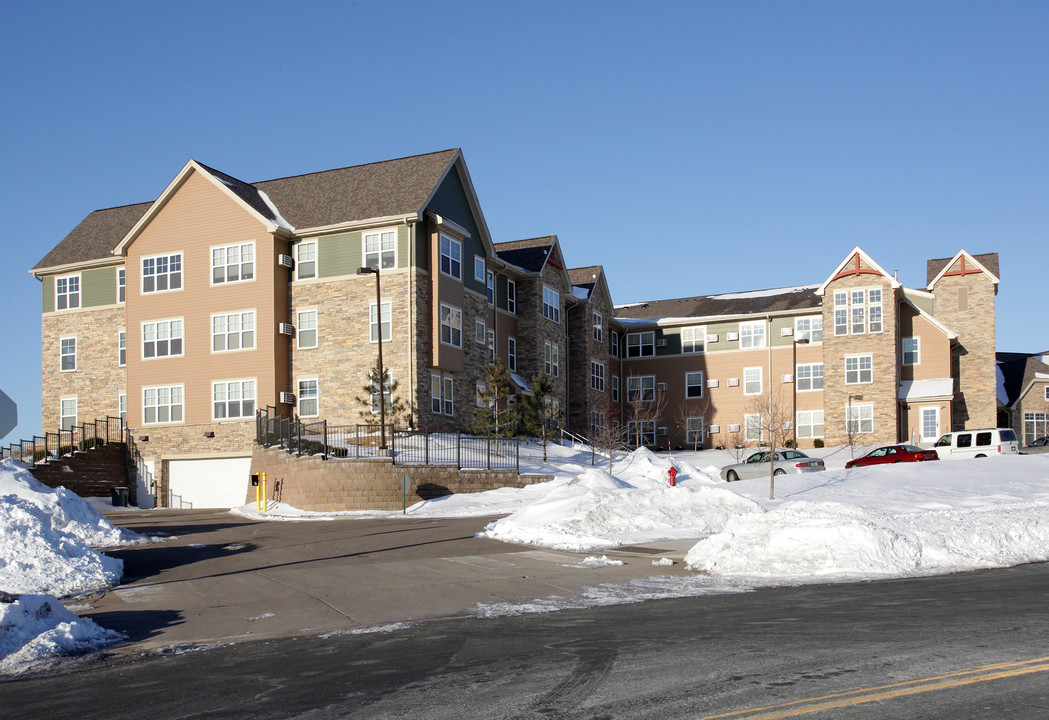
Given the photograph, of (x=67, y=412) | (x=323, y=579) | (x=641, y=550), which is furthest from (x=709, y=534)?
(x=67, y=412)

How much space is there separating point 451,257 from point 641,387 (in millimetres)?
21804

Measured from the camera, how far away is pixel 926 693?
729 centimetres

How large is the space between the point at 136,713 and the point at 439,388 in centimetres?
3191

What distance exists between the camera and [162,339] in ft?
139

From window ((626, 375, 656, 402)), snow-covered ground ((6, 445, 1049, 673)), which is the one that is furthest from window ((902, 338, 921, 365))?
snow-covered ground ((6, 445, 1049, 673))

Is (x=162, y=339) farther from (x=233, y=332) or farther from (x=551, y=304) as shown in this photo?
(x=551, y=304)

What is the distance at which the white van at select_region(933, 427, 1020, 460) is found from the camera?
3891 centimetres

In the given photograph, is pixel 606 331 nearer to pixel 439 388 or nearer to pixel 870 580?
pixel 439 388

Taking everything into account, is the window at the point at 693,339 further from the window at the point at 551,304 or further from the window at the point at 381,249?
the window at the point at 381,249

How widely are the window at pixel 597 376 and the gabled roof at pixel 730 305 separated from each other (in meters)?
6.58

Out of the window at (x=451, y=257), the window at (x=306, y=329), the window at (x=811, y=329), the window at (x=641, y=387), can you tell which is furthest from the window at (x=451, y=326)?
the window at (x=811, y=329)

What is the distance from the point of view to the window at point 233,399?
40688mm

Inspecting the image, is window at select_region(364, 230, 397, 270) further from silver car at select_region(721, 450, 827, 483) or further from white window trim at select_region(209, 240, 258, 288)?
silver car at select_region(721, 450, 827, 483)

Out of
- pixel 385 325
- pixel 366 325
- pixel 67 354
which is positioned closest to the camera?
pixel 385 325
